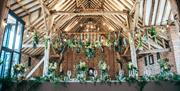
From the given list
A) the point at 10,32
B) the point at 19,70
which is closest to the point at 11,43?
the point at 10,32

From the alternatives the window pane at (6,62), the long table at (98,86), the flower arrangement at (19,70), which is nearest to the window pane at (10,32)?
the window pane at (6,62)

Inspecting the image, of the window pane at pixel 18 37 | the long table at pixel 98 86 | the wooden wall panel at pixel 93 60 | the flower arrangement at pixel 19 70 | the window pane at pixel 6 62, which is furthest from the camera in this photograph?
the wooden wall panel at pixel 93 60

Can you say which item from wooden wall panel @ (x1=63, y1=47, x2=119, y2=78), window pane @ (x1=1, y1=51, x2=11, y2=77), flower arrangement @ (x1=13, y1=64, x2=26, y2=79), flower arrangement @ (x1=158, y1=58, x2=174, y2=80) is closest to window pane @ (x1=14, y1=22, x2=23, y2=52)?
window pane @ (x1=1, y1=51, x2=11, y2=77)

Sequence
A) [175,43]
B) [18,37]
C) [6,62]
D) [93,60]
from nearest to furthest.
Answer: [6,62]
[18,37]
[175,43]
[93,60]

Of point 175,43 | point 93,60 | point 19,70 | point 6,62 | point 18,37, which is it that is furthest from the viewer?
point 93,60

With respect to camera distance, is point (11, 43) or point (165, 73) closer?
point (165, 73)

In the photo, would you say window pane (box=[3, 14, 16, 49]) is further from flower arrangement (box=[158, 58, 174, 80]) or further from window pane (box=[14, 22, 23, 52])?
flower arrangement (box=[158, 58, 174, 80])

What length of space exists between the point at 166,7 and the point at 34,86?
602cm

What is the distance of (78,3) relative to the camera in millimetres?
11297

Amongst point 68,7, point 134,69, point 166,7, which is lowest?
point 134,69

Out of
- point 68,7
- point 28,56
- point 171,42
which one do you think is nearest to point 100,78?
point 171,42

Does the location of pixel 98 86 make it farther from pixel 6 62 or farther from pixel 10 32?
pixel 10 32

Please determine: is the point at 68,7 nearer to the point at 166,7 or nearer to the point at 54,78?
the point at 166,7

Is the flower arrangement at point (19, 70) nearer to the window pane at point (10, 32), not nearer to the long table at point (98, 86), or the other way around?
the long table at point (98, 86)
